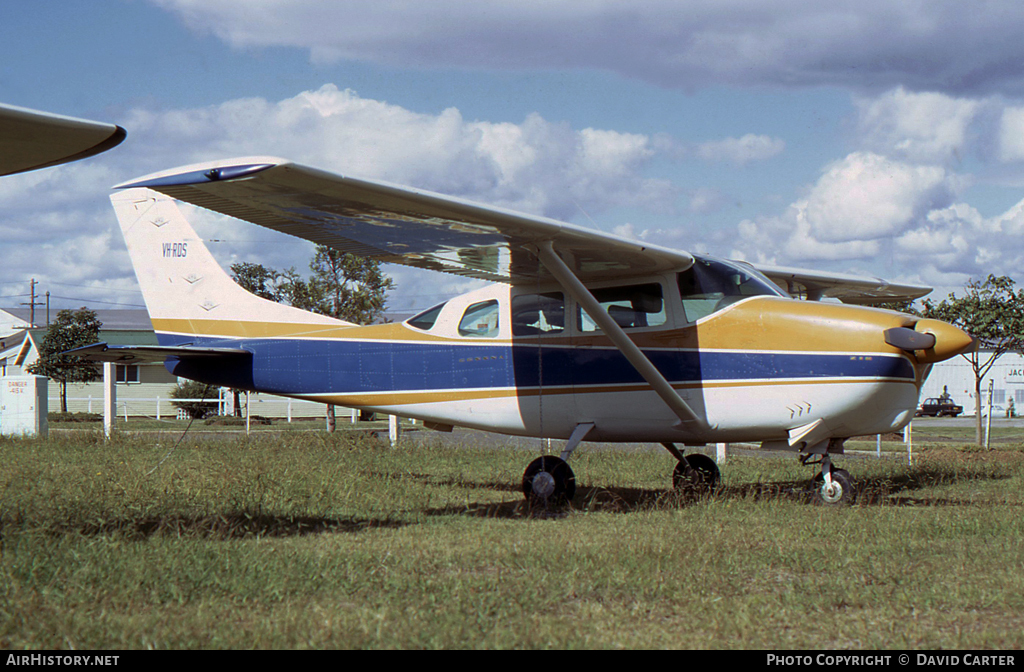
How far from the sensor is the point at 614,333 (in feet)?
29.5

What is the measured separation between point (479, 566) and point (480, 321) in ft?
16.0

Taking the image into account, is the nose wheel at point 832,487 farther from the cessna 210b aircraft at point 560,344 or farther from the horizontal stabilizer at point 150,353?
the horizontal stabilizer at point 150,353

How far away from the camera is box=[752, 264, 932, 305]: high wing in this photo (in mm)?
12530

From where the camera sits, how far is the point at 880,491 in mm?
10344

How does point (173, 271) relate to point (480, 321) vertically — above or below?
above

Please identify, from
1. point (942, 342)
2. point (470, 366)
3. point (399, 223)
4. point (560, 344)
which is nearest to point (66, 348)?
point (470, 366)

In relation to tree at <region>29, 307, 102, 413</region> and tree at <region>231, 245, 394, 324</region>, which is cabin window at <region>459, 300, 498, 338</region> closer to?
tree at <region>231, 245, 394, 324</region>

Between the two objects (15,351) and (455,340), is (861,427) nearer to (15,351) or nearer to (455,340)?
(455,340)

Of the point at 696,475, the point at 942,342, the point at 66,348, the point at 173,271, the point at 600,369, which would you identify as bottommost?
the point at 696,475

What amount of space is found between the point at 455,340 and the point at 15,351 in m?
55.1

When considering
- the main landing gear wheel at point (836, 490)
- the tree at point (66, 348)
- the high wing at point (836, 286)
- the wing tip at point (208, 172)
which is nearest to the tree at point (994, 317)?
the high wing at point (836, 286)

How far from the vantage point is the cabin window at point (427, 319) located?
10.8m

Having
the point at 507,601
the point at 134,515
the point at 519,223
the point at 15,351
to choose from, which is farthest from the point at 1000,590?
the point at 15,351

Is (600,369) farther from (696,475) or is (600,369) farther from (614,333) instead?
(696,475)
